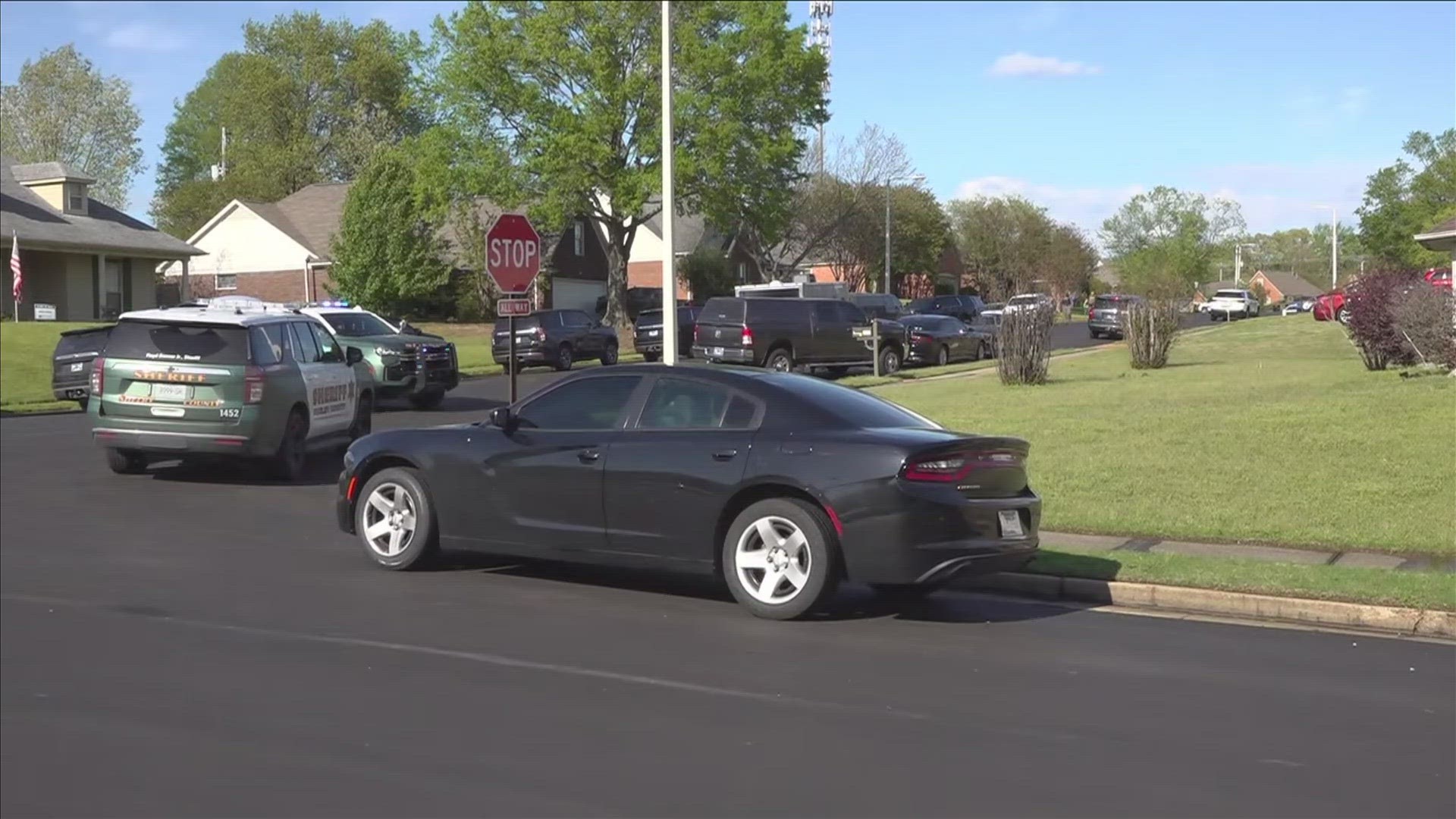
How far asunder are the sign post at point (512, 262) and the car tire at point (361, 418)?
9.47ft

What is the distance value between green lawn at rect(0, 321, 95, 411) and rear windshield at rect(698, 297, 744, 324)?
→ 12850mm

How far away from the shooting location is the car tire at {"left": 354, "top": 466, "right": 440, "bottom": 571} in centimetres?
1041

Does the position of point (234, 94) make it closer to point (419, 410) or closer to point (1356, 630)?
point (419, 410)

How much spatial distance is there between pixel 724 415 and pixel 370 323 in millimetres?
19016

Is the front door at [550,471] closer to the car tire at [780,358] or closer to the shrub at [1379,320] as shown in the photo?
the shrub at [1379,320]

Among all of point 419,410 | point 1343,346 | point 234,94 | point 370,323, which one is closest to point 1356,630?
point 419,410

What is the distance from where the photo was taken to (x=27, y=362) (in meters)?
34.8

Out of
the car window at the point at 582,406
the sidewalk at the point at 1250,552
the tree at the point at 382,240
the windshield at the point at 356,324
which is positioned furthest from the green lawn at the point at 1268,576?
the tree at the point at 382,240

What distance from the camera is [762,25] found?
52.8 m

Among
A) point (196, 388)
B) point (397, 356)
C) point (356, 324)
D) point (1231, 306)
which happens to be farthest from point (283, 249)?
point (196, 388)

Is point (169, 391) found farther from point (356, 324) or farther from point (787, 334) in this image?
point (787, 334)

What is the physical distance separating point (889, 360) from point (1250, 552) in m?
22.8

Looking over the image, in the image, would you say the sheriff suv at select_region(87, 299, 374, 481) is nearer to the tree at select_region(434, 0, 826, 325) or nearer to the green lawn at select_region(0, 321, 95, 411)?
the green lawn at select_region(0, 321, 95, 411)

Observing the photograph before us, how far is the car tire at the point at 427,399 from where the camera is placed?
85.4 ft
